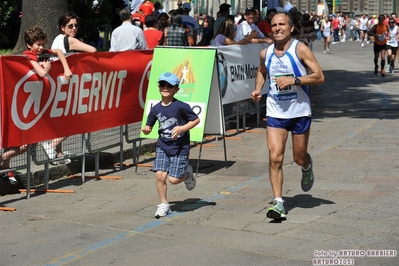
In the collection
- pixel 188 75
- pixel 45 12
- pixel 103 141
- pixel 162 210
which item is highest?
pixel 45 12

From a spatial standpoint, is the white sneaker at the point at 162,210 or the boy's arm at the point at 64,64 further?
the boy's arm at the point at 64,64

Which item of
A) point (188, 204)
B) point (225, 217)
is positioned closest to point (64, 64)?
point (188, 204)

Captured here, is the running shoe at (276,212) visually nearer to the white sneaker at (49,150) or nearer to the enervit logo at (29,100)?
the enervit logo at (29,100)

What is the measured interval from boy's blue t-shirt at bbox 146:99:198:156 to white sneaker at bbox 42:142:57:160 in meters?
1.82

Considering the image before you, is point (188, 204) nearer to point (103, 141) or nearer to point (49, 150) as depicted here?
point (49, 150)

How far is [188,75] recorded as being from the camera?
37.2 ft

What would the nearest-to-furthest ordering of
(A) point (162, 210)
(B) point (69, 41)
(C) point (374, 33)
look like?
1. (A) point (162, 210)
2. (B) point (69, 41)
3. (C) point (374, 33)

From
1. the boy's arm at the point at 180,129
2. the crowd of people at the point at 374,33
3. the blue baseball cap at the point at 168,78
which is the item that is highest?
the blue baseball cap at the point at 168,78

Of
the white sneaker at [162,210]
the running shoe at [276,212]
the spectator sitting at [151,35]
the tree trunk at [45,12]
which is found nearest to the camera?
the running shoe at [276,212]

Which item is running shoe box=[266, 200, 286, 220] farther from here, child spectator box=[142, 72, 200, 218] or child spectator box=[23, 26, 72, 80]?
child spectator box=[23, 26, 72, 80]

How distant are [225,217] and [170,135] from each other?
0.97m

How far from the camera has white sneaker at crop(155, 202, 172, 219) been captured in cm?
859

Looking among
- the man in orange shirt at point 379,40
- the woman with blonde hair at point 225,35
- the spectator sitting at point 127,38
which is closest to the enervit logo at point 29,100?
the spectator sitting at point 127,38

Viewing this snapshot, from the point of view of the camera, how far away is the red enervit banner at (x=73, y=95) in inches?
368
